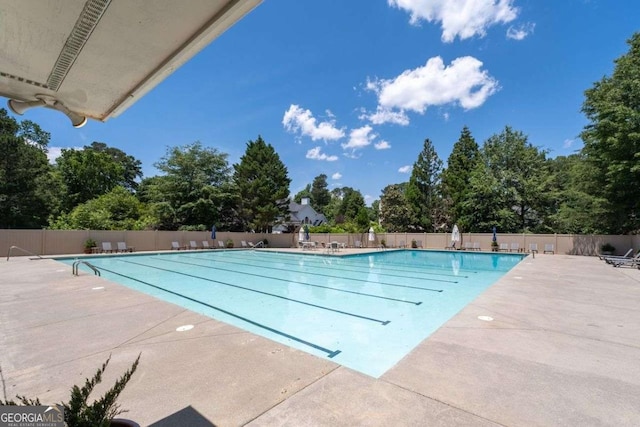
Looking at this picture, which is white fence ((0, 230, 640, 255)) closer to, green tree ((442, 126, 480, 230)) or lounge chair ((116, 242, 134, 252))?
lounge chair ((116, 242, 134, 252))

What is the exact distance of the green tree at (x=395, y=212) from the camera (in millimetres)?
30266

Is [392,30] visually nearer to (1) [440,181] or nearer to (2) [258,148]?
(2) [258,148]

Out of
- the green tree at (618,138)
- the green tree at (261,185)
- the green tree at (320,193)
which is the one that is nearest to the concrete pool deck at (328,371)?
the green tree at (618,138)

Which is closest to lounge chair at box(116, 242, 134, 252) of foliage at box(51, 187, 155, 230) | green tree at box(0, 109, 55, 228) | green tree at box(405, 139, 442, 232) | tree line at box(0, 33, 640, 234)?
A: tree line at box(0, 33, 640, 234)

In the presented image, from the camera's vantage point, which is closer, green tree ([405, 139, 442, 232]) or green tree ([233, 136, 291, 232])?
green tree ([233, 136, 291, 232])

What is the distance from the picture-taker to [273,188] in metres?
28.0

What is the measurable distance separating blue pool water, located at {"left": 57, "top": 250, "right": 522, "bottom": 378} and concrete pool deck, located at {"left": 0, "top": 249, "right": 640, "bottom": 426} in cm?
98

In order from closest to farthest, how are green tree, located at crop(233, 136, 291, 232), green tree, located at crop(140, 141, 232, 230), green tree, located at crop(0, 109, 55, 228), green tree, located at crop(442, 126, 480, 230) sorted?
1. green tree, located at crop(0, 109, 55, 228)
2. green tree, located at crop(140, 141, 232, 230)
3. green tree, located at crop(233, 136, 291, 232)
4. green tree, located at crop(442, 126, 480, 230)

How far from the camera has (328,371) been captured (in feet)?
9.50

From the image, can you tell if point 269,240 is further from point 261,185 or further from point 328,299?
point 328,299

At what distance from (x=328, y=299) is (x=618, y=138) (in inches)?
639

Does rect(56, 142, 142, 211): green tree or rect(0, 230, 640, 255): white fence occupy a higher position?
rect(56, 142, 142, 211): green tree

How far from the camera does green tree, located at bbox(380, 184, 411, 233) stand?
3027 centimetres

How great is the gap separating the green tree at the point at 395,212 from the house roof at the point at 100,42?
1153 inches
